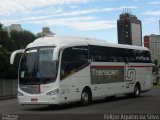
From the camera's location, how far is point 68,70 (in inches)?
871

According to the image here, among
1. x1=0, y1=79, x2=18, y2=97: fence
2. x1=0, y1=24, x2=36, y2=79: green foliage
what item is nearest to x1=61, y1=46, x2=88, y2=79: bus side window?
x1=0, y1=24, x2=36, y2=79: green foliage

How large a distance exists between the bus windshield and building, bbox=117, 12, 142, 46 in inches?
2277

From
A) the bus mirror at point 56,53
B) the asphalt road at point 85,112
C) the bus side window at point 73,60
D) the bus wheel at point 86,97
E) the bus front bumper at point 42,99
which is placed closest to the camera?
the asphalt road at point 85,112

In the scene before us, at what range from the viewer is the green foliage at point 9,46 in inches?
1610

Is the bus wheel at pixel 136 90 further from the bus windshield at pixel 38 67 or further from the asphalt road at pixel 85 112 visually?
the bus windshield at pixel 38 67

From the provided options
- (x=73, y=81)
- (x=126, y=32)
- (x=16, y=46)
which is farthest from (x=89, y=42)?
(x=126, y=32)

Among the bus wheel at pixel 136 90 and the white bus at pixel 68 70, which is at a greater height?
the white bus at pixel 68 70

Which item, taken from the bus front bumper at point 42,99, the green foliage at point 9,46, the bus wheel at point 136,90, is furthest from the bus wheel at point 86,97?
the green foliage at point 9,46

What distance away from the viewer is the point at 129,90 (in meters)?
29.1

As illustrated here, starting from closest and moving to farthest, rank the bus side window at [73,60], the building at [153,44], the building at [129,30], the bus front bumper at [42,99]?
the bus front bumper at [42,99] < the bus side window at [73,60] < the building at [129,30] < the building at [153,44]

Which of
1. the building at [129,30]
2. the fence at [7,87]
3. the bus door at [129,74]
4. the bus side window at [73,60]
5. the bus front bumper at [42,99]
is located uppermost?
the building at [129,30]

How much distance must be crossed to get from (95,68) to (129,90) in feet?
17.0

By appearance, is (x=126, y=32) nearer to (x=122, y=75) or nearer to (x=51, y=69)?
(x=122, y=75)

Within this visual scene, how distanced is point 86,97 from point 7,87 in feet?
64.9
